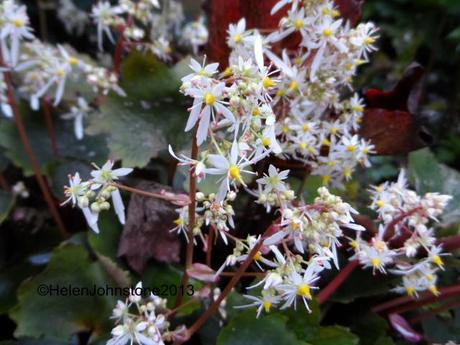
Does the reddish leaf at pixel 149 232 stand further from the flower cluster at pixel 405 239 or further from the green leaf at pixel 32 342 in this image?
the flower cluster at pixel 405 239

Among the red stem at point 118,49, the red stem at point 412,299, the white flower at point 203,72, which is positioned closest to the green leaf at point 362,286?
the red stem at point 412,299

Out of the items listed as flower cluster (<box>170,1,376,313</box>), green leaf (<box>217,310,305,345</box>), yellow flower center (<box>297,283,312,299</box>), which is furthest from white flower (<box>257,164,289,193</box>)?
green leaf (<box>217,310,305,345</box>)

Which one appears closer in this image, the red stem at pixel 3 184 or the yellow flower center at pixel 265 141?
the yellow flower center at pixel 265 141

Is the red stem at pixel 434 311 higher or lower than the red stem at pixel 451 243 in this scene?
A: lower

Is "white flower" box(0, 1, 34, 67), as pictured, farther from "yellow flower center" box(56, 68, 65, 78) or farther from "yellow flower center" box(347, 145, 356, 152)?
"yellow flower center" box(347, 145, 356, 152)

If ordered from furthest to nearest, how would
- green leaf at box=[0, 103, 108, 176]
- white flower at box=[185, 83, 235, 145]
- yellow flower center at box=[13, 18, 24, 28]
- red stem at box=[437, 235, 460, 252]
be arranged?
green leaf at box=[0, 103, 108, 176] → yellow flower center at box=[13, 18, 24, 28] → red stem at box=[437, 235, 460, 252] → white flower at box=[185, 83, 235, 145]

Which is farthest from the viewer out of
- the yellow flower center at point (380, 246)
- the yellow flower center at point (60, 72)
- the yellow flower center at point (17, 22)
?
the yellow flower center at point (60, 72)

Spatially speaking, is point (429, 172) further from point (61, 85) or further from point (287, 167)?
point (61, 85)
